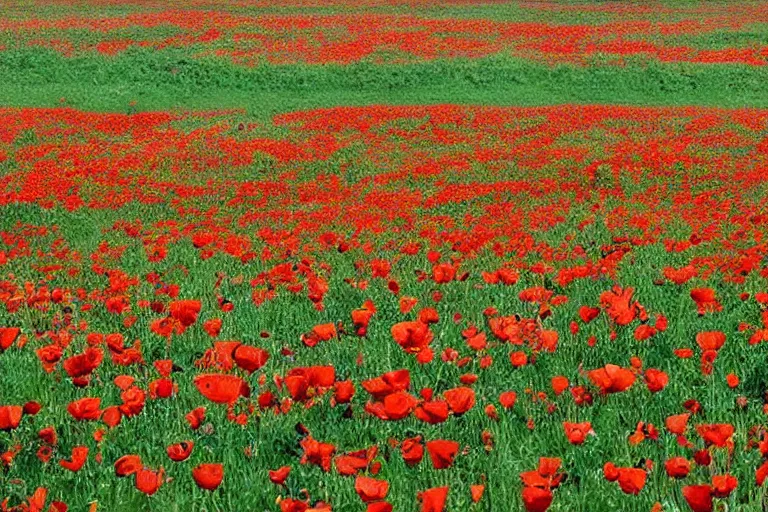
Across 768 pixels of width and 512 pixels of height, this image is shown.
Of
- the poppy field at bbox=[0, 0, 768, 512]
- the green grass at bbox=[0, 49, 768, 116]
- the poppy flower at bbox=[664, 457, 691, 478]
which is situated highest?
the poppy flower at bbox=[664, 457, 691, 478]

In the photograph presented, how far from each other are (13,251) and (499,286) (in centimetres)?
494

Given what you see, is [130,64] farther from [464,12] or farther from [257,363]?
[257,363]

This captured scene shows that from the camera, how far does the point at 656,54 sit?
97.2 feet

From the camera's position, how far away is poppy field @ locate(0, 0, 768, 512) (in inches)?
98.0

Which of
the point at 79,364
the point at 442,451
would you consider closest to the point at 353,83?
the point at 79,364

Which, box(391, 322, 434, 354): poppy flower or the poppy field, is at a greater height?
box(391, 322, 434, 354): poppy flower

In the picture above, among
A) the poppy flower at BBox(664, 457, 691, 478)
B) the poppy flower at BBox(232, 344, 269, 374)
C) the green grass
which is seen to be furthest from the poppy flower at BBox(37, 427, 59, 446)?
the green grass

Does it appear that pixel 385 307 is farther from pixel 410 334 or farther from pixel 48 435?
pixel 48 435

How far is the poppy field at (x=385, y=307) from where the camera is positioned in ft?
8.17

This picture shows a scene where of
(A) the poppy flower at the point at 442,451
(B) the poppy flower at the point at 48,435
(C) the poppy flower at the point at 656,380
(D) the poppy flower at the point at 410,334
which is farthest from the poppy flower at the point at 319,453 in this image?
(C) the poppy flower at the point at 656,380

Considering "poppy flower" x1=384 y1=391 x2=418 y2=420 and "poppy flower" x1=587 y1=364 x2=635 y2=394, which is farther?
"poppy flower" x1=587 y1=364 x2=635 y2=394

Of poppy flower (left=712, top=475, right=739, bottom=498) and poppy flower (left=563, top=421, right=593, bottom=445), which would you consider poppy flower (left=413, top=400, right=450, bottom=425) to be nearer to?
poppy flower (left=563, top=421, right=593, bottom=445)

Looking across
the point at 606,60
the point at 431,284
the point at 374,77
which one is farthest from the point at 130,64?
the point at 431,284

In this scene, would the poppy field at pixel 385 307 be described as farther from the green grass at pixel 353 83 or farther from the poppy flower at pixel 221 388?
the green grass at pixel 353 83
